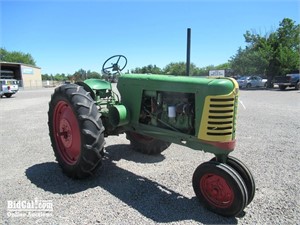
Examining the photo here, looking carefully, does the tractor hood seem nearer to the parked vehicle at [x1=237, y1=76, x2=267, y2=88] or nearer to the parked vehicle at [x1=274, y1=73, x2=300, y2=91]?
the parked vehicle at [x1=274, y1=73, x2=300, y2=91]

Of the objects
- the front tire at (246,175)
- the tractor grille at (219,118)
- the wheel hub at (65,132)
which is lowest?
the front tire at (246,175)

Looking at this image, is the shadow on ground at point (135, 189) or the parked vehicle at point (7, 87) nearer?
the shadow on ground at point (135, 189)

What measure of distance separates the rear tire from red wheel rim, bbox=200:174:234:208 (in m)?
1.94

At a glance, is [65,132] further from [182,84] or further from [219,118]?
[219,118]

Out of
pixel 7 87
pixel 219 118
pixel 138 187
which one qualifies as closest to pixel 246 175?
pixel 219 118

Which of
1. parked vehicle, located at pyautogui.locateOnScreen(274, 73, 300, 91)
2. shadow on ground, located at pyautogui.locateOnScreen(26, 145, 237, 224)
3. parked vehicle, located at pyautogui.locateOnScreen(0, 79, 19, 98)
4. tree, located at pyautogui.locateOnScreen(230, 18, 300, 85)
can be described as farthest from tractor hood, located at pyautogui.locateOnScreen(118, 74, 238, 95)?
tree, located at pyautogui.locateOnScreen(230, 18, 300, 85)

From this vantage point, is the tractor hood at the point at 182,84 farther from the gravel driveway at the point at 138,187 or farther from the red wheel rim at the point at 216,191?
the gravel driveway at the point at 138,187

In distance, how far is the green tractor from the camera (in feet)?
10.5

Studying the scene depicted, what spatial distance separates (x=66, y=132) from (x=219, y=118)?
2.42m

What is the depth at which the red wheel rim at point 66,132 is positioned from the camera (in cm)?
425

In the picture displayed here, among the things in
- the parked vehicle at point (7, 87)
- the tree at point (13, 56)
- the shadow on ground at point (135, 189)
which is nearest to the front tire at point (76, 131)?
the shadow on ground at point (135, 189)

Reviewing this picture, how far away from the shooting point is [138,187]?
395 centimetres

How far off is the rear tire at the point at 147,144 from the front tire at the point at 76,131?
122cm

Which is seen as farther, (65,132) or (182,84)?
(65,132)
